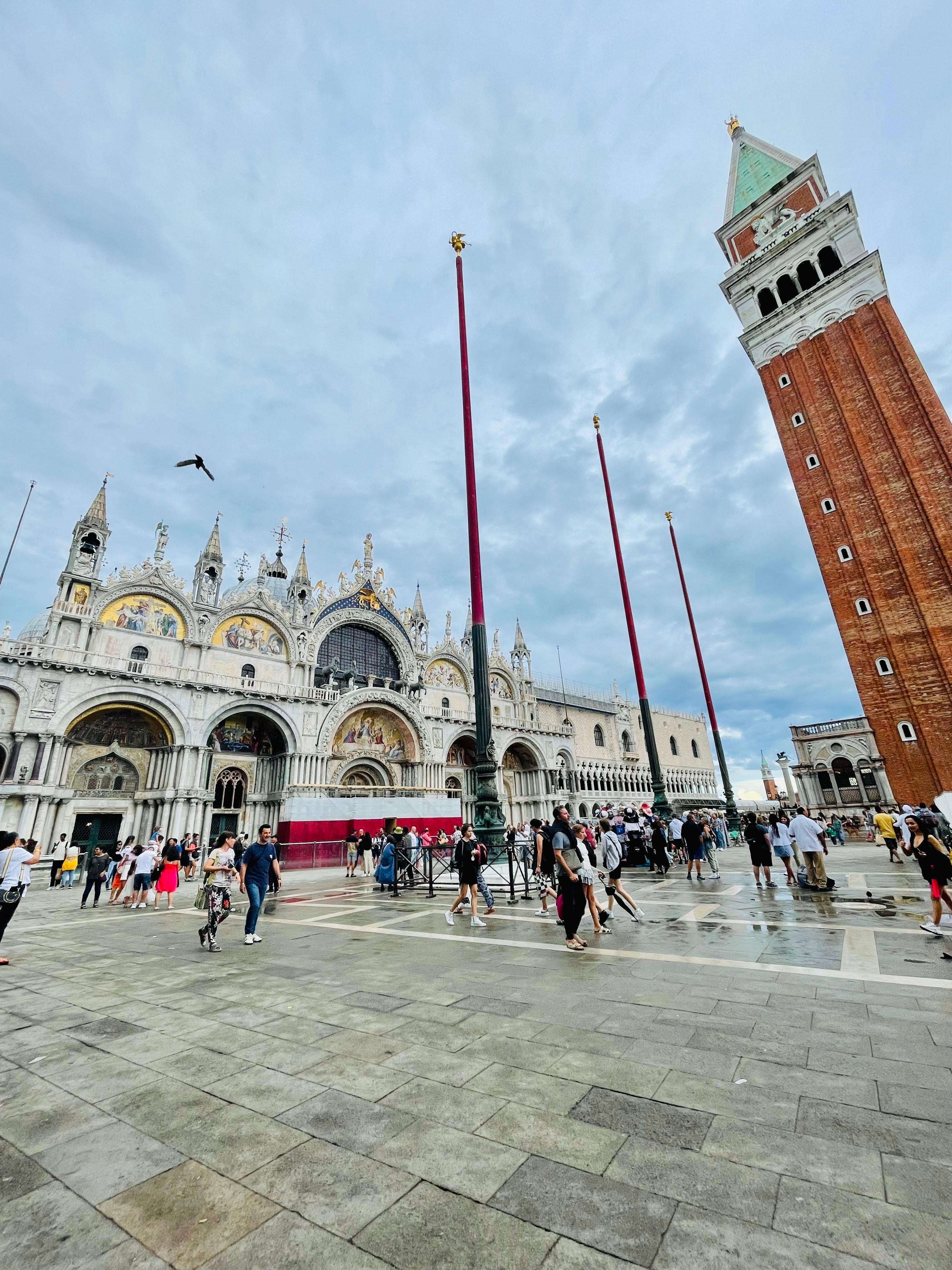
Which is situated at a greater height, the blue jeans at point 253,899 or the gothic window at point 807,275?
the gothic window at point 807,275

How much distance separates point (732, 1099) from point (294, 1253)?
2364mm

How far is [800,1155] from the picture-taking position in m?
2.55

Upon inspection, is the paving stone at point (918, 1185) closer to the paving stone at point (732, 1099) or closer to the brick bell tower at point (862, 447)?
the paving stone at point (732, 1099)

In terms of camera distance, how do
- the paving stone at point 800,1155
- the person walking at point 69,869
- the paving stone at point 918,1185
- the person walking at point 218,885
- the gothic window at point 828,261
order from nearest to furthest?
the paving stone at point 918,1185
the paving stone at point 800,1155
the person walking at point 218,885
the person walking at point 69,869
the gothic window at point 828,261

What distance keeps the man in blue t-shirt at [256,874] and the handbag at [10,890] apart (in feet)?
8.80

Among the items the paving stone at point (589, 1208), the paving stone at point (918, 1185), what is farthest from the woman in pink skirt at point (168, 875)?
the paving stone at point (918, 1185)

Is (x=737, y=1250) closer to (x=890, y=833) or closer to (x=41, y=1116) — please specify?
(x=41, y=1116)

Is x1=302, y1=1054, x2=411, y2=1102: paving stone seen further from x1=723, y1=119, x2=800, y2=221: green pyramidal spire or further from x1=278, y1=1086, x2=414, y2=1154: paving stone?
x1=723, y1=119, x2=800, y2=221: green pyramidal spire

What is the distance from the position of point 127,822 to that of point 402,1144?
89.9 ft

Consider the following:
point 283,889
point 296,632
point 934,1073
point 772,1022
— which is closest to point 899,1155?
point 934,1073

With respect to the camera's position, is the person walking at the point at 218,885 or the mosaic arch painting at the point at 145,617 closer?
the person walking at the point at 218,885

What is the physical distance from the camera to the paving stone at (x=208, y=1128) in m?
2.69

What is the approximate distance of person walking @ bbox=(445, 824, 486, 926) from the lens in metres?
9.21

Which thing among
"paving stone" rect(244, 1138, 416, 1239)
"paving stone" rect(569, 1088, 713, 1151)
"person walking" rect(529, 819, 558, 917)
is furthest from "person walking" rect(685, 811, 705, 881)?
"paving stone" rect(244, 1138, 416, 1239)
